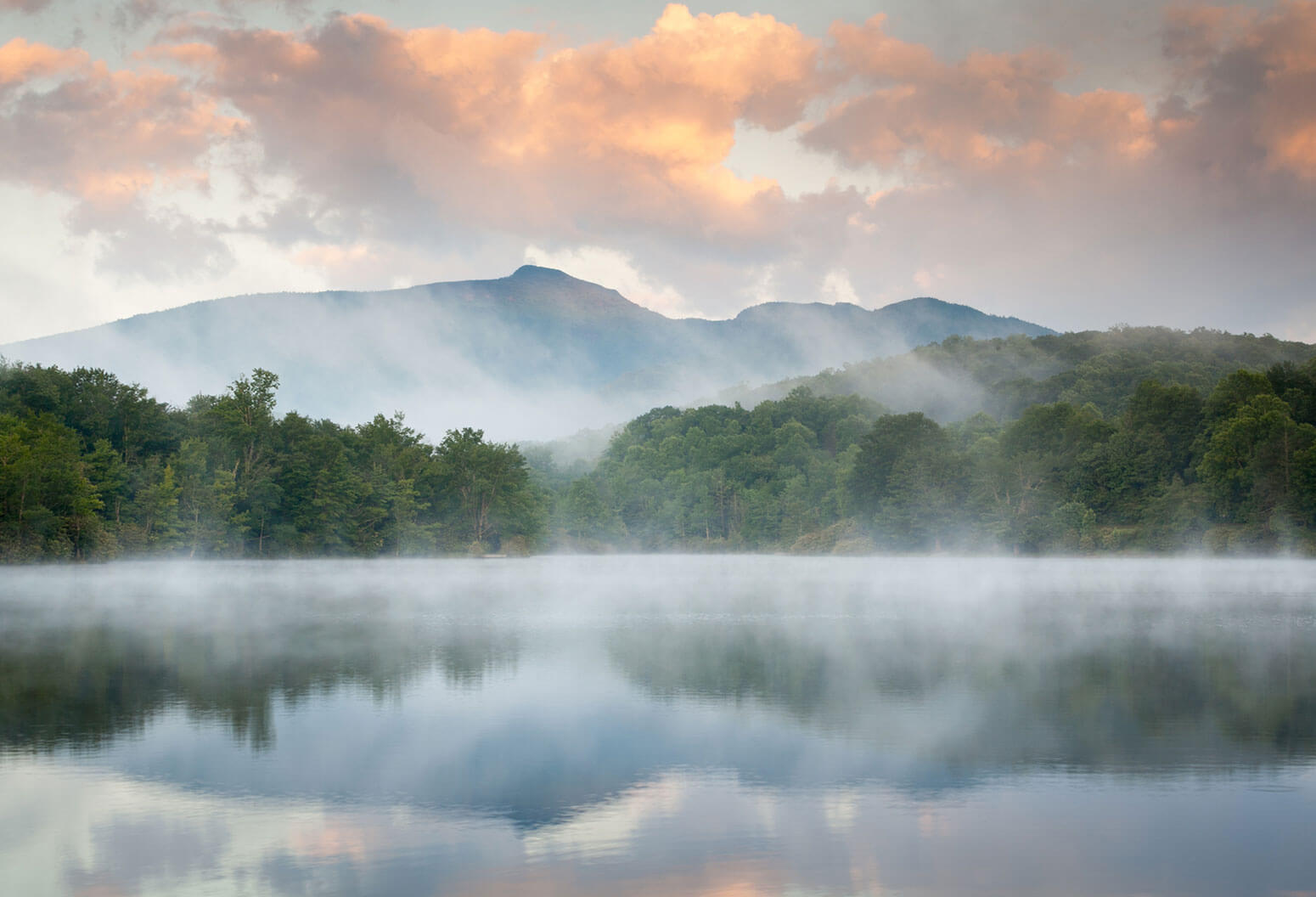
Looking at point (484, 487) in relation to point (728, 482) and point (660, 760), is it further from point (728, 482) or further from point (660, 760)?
point (660, 760)

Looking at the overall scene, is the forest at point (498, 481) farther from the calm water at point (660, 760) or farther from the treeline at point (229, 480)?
the calm water at point (660, 760)

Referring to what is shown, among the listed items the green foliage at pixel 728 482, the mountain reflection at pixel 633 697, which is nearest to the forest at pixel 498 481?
the green foliage at pixel 728 482

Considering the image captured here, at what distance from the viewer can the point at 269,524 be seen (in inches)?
4003

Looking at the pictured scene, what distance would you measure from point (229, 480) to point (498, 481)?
33.0m

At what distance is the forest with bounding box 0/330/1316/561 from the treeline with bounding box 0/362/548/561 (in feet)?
0.57

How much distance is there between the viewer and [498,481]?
402 ft

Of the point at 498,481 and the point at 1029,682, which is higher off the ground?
the point at 498,481

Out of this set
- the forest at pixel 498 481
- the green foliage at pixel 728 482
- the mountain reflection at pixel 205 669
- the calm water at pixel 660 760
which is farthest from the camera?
the green foliage at pixel 728 482

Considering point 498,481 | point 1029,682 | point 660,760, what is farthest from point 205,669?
point 498,481

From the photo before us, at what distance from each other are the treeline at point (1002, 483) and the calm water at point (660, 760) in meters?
65.0

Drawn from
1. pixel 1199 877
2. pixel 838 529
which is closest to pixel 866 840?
pixel 1199 877

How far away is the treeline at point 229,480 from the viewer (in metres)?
77.0

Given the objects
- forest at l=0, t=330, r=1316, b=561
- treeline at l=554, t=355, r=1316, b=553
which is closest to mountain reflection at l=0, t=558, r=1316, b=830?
forest at l=0, t=330, r=1316, b=561

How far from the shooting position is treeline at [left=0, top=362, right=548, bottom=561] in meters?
77.0
